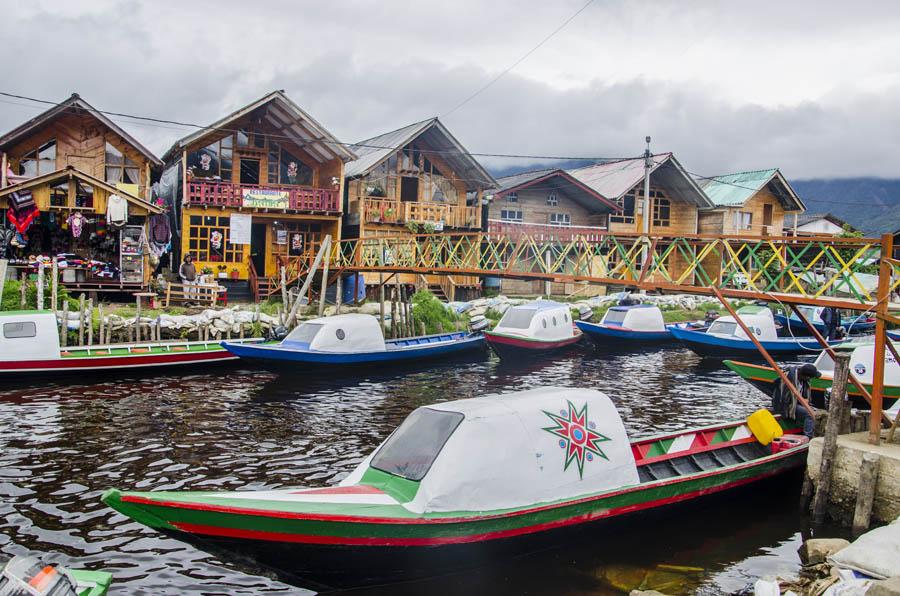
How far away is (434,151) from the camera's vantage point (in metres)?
39.9

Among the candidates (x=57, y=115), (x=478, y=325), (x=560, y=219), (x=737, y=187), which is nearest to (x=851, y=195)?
(x=737, y=187)

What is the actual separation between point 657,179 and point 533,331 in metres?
22.3

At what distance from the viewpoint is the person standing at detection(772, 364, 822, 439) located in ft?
46.6

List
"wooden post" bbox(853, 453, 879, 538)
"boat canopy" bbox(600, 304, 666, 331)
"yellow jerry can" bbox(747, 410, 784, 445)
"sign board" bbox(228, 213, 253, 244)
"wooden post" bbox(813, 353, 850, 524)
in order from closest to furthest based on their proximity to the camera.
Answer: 1. "wooden post" bbox(853, 453, 879, 538)
2. "wooden post" bbox(813, 353, 850, 524)
3. "yellow jerry can" bbox(747, 410, 784, 445)
4. "boat canopy" bbox(600, 304, 666, 331)
5. "sign board" bbox(228, 213, 253, 244)

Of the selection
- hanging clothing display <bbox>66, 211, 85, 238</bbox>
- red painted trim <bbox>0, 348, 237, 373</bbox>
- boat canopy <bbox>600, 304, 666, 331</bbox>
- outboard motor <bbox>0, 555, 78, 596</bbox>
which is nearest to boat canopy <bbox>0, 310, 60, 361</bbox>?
red painted trim <bbox>0, 348, 237, 373</bbox>

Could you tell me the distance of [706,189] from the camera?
174ft

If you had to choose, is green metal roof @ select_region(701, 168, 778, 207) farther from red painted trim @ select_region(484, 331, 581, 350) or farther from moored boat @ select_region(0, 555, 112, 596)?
moored boat @ select_region(0, 555, 112, 596)

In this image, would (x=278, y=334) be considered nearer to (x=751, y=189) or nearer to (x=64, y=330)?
(x=64, y=330)

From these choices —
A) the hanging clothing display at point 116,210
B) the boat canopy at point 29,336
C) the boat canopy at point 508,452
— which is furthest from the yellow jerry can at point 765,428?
the hanging clothing display at point 116,210

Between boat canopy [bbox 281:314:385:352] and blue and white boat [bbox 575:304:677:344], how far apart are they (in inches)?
439

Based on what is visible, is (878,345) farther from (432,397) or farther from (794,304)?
(432,397)

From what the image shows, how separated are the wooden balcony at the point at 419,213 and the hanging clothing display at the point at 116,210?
38.2ft

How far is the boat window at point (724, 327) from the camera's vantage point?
2916cm

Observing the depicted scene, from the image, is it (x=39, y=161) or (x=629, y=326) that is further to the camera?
(x=629, y=326)
